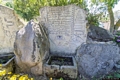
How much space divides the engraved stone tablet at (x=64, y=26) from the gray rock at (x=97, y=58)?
32 centimetres

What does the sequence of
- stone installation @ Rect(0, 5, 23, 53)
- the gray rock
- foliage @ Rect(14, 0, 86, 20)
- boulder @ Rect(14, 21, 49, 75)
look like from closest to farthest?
boulder @ Rect(14, 21, 49, 75)
the gray rock
stone installation @ Rect(0, 5, 23, 53)
foliage @ Rect(14, 0, 86, 20)

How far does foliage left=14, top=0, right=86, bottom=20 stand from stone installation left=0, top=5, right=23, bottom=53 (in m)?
0.88

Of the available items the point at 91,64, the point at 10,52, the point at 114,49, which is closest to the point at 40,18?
the point at 10,52

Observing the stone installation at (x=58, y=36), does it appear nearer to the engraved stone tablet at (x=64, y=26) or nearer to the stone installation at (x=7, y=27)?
the engraved stone tablet at (x=64, y=26)

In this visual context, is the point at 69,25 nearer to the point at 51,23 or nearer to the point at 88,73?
the point at 51,23

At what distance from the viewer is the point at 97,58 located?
3312mm

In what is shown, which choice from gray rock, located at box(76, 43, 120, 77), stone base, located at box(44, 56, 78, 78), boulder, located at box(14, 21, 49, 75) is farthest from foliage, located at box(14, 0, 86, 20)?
stone base, located at box(44, 56, 78, 78)

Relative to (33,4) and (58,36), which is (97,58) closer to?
(58,36)

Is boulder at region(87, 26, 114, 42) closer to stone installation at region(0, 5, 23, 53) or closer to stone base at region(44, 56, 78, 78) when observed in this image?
stone base at region(44, 56, 78, 78)

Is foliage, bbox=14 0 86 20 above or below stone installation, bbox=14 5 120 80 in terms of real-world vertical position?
above

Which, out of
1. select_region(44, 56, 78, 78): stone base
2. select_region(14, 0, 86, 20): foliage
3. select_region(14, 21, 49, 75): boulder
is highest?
select_region(14, 0, 86, 20): foliage

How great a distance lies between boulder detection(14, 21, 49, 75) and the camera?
8.74ft

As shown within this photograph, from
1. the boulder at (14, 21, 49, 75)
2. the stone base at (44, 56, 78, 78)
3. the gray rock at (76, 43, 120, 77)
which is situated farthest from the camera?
the gray rock at (76, 43, 120, 77)

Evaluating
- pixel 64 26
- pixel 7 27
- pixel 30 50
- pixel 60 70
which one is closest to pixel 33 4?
pixel 7 27
